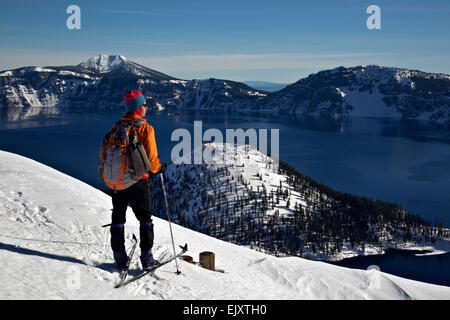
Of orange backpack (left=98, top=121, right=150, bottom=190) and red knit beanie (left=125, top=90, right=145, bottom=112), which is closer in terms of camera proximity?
orange backpack (left=98, top=121, right=150, bottom=190)

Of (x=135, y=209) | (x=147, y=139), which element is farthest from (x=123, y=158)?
(x=135, y=209)

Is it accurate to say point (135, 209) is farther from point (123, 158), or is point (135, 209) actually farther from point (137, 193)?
point (123, 158)

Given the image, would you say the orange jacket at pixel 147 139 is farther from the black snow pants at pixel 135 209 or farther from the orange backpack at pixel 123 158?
the black snow pants at pixel 135 209

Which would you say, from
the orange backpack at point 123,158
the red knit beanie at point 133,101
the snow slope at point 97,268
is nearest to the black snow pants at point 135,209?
the orange backpack at point 123,158

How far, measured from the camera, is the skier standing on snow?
8.12 meters

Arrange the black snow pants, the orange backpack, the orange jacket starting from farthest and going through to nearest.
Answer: the black snow pants
the orange jacket
the orange backpack

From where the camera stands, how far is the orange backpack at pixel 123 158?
310 inches

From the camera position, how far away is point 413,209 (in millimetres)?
159500

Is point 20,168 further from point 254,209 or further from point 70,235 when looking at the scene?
point 254,209

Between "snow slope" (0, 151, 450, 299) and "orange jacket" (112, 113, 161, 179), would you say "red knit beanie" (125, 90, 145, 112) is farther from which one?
"snow slope" (0, 151, 450, 299)

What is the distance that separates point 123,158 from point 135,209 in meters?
1.40

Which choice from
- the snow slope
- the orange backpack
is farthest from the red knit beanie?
the snow slope

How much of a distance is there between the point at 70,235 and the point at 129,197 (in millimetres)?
3686

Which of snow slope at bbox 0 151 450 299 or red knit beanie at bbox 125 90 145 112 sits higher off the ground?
red knit beanie at bbox 125 90 145 112
